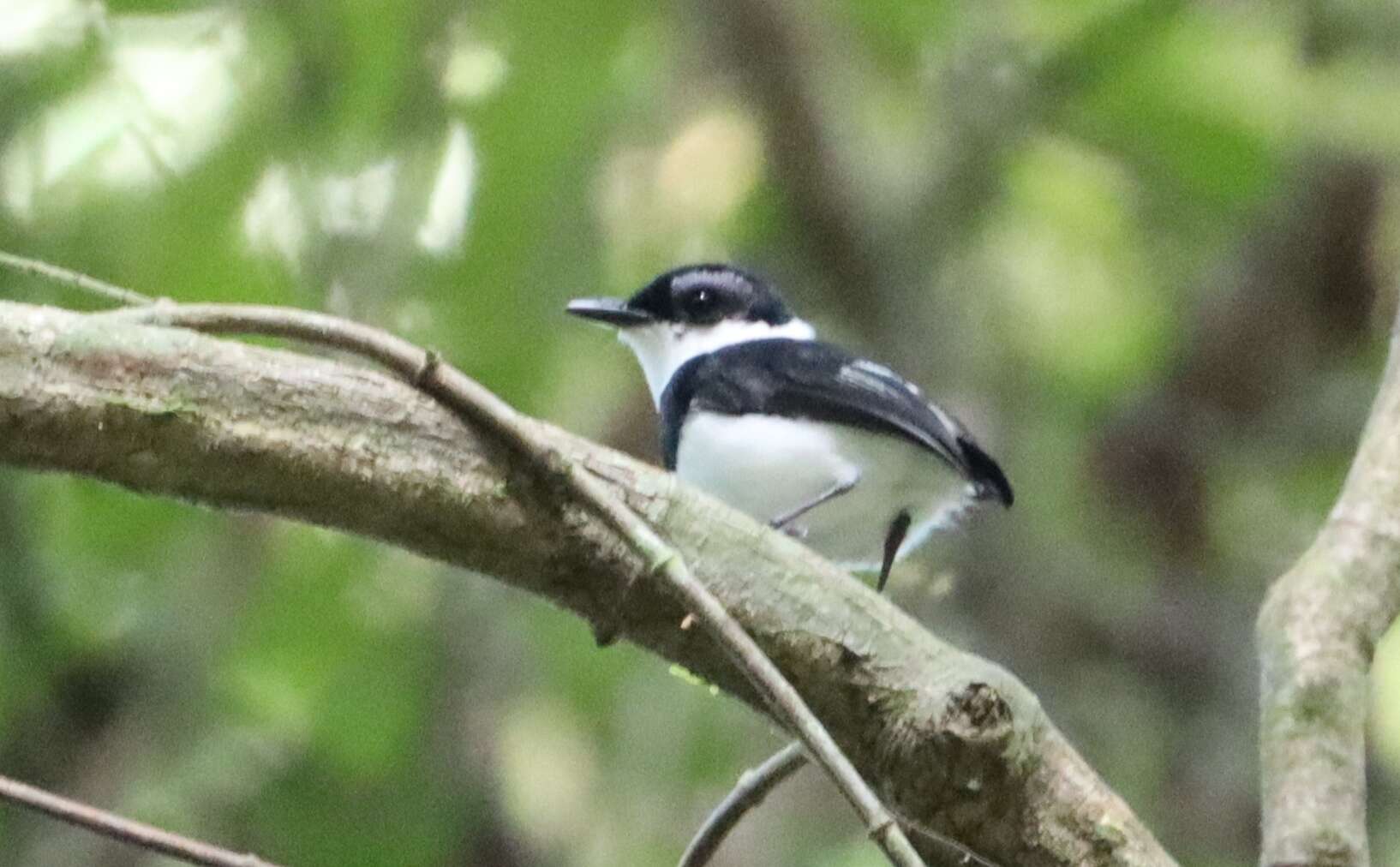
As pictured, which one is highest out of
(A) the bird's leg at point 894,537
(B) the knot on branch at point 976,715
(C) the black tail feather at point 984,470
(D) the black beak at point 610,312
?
(D) the black beak at point 610,312

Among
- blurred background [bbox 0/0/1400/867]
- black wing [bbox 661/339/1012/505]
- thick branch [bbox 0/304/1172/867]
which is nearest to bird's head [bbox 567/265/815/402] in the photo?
blurred background [bbox 0/0/1400/867]

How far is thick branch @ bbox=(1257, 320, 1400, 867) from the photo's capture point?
2.06 m

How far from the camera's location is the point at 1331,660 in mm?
2244

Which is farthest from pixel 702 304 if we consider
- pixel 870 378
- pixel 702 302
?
pixel 870 378

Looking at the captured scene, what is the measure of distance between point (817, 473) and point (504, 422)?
4.30 ft

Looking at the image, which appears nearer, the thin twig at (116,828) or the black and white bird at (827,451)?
the thin twig at (116,828)

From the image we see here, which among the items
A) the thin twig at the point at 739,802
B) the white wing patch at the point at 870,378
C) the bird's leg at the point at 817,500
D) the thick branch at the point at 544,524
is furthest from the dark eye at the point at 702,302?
the thick branch at the point at 544,524

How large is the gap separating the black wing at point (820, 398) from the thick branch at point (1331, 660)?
0.62 m

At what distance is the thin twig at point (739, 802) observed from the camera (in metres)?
2.09

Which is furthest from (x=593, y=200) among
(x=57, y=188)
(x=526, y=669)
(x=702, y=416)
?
(x=526, y=669)

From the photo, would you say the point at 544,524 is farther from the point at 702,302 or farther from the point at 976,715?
the point at 702,302

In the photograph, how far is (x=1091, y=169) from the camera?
5320 mm

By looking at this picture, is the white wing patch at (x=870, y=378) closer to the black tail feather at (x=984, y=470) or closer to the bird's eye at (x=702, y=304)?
the black tail feather at (x=984, y=470)

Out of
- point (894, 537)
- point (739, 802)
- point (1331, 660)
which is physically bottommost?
point (739, 802)
